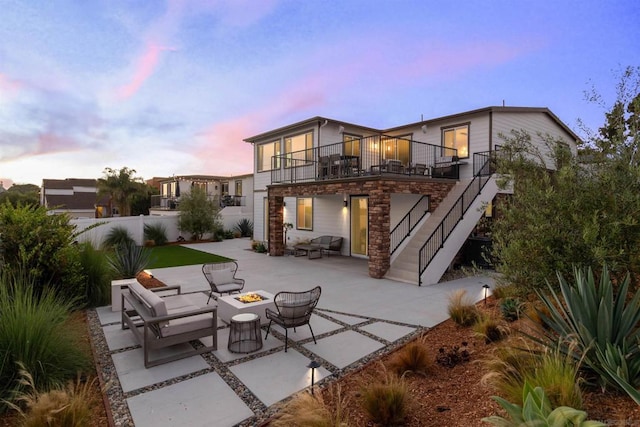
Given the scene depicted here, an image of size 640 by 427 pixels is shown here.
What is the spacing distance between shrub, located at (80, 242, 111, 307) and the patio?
14.8 inches

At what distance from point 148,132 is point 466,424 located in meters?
24.9

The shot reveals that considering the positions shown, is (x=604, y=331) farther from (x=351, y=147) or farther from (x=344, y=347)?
(x=351, y=147)

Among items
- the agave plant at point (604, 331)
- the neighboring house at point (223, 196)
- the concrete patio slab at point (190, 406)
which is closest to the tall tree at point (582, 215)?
the agave plant at point (604, 331)

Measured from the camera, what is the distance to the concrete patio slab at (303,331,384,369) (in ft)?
16.6

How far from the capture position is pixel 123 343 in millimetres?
5707

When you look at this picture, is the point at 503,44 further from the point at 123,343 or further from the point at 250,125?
the point at 123,343

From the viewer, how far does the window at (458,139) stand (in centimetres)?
1436

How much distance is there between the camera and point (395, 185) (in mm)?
11266

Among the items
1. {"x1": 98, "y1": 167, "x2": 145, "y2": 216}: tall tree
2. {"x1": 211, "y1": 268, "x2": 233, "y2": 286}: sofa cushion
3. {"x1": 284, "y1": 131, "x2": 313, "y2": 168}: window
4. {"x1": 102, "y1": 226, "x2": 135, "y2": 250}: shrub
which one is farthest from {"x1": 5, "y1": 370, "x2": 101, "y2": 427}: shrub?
{"x1": 98, "y1": 167, "x2": 145, "y2": 216}: tall tree

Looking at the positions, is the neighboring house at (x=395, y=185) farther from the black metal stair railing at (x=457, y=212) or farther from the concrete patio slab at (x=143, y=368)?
the concrete patio slab at (x=143, y=368)

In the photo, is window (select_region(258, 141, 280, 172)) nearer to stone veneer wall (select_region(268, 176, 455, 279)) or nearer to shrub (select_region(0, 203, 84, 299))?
stone veneer wall (select_region(268, 176, 455, 279))

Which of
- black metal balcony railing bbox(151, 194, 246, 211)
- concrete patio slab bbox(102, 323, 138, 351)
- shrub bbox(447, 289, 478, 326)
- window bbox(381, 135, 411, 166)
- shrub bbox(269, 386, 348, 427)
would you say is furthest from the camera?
black metal balcony railing bbox(151, 194, 246, 211)

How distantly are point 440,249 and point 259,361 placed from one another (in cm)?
762

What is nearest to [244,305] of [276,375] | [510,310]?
[276,375]
